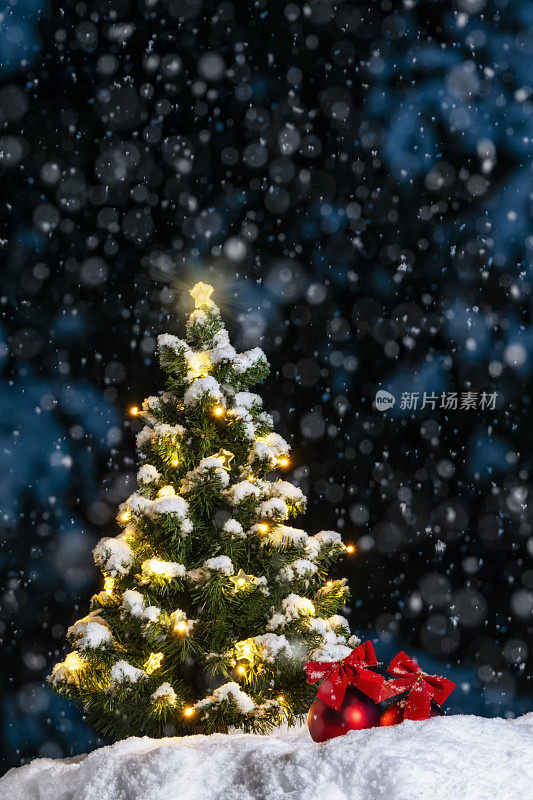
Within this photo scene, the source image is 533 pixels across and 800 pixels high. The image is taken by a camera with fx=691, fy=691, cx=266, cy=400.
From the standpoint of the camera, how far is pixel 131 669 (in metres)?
1.88

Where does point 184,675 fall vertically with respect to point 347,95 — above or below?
below

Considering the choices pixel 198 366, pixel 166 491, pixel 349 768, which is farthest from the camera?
pixel 198 366

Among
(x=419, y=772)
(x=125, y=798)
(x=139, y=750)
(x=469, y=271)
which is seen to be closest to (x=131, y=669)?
(x=139, y=750)

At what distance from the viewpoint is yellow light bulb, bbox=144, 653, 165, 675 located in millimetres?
1968

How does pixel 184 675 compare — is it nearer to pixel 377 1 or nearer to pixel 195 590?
pixel 195 590

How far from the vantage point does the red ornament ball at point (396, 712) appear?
1.32 m

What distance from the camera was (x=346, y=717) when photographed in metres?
1.33

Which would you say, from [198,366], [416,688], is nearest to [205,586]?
[198,366]

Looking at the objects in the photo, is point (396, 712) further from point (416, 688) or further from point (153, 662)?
point (153, 662)

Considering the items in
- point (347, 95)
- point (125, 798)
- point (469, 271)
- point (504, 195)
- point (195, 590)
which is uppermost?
point (347, 95)

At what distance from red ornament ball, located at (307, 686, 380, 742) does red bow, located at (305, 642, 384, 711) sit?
0.04 feet

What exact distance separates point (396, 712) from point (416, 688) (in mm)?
63

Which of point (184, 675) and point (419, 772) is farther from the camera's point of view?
point (184, 675)

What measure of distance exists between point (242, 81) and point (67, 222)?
1.23 meters
